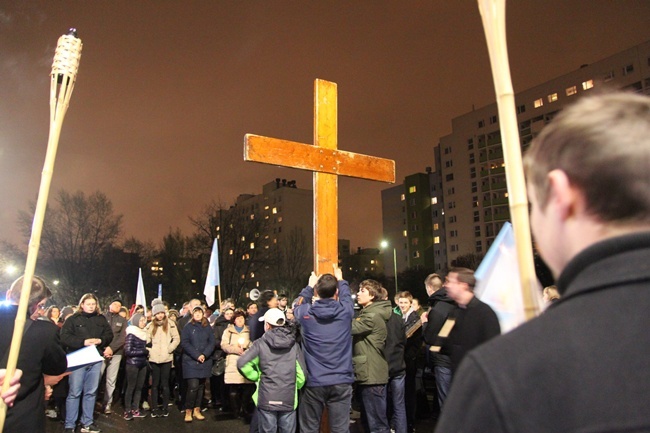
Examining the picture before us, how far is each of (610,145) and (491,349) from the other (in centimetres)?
51

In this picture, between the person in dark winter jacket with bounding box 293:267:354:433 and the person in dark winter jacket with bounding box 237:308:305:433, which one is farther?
the person in dark winter jacket with bounding box 237:308:305:433

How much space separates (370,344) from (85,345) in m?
5.70

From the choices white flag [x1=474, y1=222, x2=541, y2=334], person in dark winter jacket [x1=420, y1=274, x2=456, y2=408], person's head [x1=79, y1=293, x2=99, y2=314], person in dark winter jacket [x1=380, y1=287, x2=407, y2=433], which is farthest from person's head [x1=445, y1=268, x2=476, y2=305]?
person's head [x1=79, y1=293, x2=99, y2=314]

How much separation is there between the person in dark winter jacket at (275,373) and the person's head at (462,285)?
2465 mm

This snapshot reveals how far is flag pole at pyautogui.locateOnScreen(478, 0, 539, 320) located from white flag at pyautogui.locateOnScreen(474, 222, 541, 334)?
1.16 meters

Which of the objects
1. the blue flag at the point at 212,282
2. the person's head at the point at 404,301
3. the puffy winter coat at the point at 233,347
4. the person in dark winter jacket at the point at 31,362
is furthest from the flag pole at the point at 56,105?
the blue flag at the point at 212,282

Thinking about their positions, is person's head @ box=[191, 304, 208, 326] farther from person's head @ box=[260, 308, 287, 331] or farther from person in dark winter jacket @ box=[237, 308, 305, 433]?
person's head @ box=[260, 308, 287, 331]

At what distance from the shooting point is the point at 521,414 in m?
0.85

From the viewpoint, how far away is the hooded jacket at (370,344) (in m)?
7.35

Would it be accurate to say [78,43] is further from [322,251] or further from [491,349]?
[322,251]

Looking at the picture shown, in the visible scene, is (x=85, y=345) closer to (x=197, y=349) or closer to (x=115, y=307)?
(x=115, y=307)

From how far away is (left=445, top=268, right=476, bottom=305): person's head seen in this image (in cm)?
498

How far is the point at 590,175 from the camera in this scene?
1.02m

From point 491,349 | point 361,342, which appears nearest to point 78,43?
point 491,349
